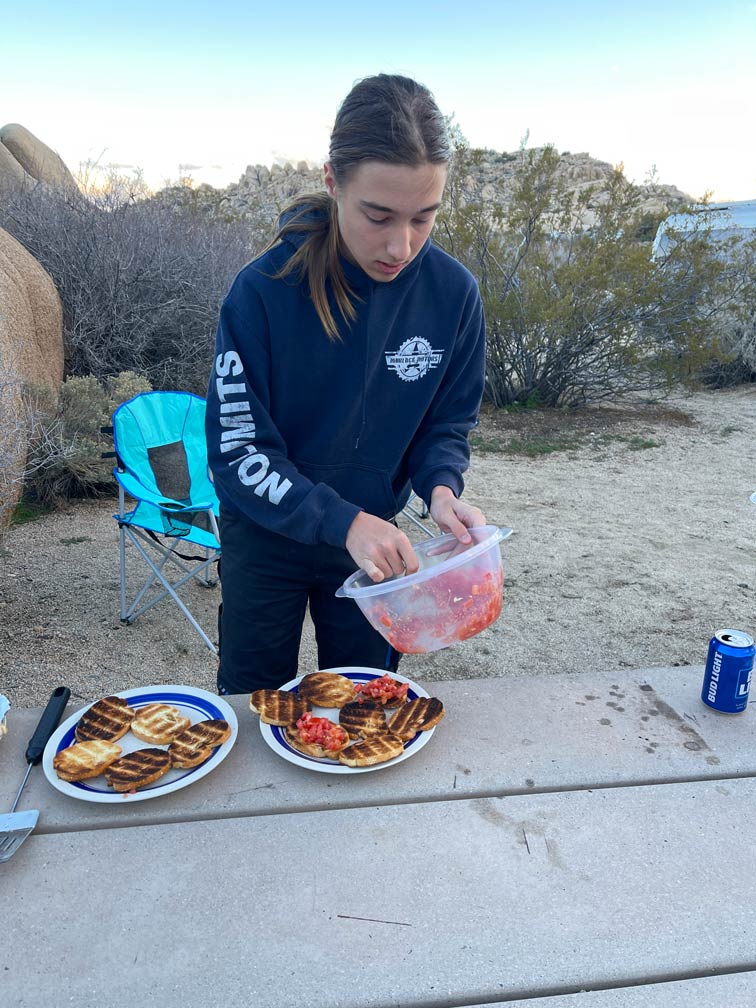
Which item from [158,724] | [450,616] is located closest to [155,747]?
[158,724]

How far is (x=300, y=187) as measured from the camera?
107ft

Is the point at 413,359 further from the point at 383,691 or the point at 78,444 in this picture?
the point at 78,444

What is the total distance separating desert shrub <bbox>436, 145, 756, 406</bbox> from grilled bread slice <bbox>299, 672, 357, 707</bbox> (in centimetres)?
652

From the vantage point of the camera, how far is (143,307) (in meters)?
6.26

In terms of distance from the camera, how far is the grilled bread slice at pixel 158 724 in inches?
55.1

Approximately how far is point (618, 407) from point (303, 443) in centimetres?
756

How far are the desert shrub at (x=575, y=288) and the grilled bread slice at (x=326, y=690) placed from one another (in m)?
6.52

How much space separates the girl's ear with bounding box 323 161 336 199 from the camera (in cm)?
154

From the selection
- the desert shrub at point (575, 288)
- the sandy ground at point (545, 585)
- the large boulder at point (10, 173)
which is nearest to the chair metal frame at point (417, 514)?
the sandy ground at point (545, 585)

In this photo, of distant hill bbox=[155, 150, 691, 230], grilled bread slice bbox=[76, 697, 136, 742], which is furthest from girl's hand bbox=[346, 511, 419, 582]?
distant hill bbox=[155, 150, 691, 230]

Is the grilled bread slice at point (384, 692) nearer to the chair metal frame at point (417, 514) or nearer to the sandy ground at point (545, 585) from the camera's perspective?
the sandy ground at point (545, 585)

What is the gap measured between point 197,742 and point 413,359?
0.90m

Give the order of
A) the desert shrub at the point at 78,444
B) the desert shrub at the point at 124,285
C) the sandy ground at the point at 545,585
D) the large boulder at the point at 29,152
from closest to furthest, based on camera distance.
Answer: the sandy ground at the point at 545,585
the desert shrub at the point at 78,444
the desert shrub at the point at 124,285
the large boulder at the point at 29,152

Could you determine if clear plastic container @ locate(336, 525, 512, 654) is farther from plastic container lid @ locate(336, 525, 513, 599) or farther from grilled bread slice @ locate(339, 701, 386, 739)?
grilled bread slice @ locate(339, 701, 386, 739)
